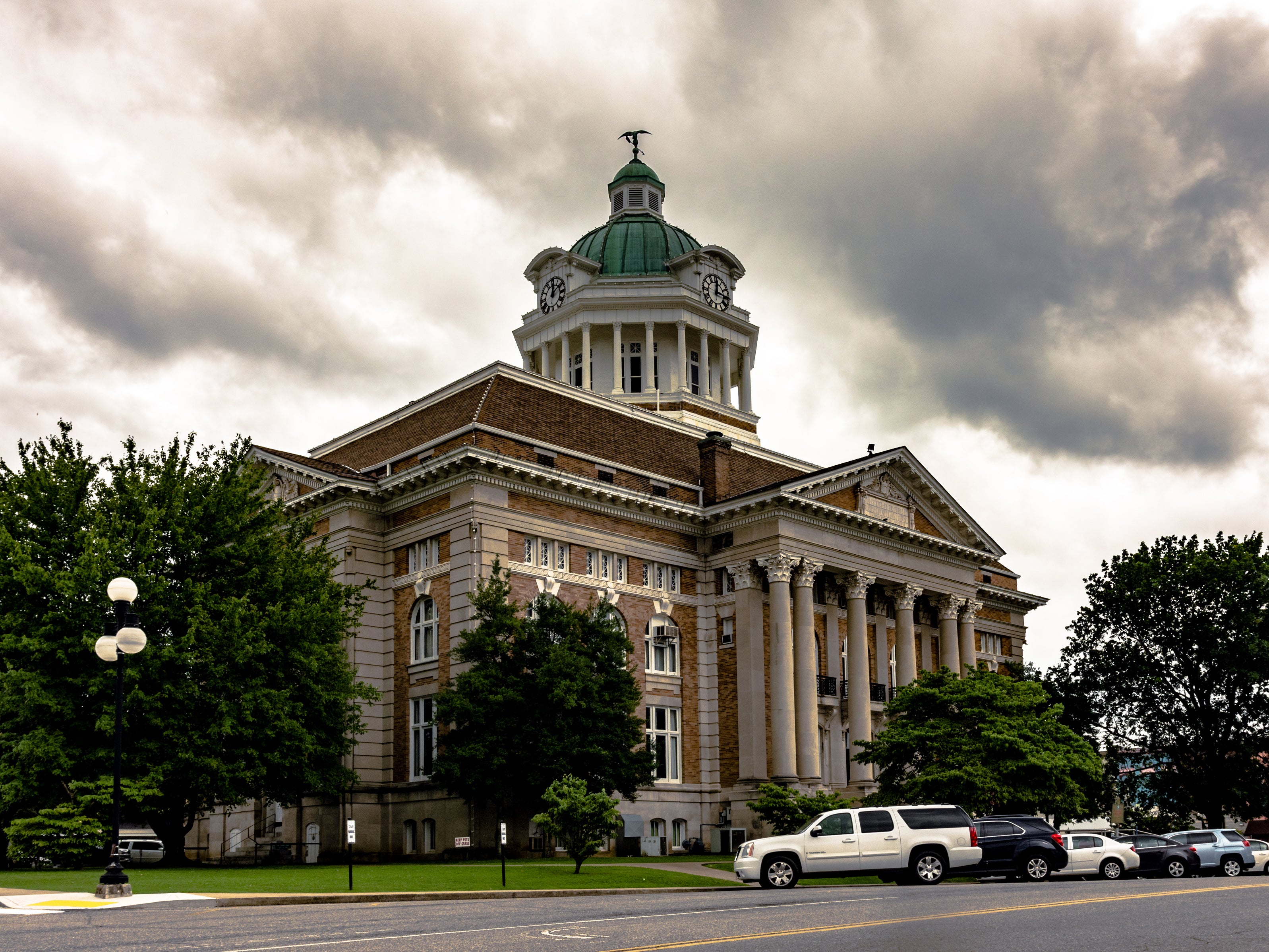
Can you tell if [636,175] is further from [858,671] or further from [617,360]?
[858,671]

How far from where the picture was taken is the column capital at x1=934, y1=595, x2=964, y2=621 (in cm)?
5866

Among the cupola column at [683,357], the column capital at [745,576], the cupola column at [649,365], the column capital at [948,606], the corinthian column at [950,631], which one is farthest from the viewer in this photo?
the cupola column at [683,357]

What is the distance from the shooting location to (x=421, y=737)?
44.4 meters

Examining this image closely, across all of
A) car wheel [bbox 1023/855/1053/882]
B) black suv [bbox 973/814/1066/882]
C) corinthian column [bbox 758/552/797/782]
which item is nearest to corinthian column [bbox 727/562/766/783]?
corinthian column [bbox 758/552/797/782]

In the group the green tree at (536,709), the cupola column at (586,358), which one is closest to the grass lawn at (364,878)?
the green tree at (536,709)

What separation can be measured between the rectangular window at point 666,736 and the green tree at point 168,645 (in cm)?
1329

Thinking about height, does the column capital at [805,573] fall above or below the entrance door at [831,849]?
above

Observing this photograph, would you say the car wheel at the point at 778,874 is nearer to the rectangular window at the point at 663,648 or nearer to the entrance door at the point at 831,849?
the entrance door at the point at 831,849

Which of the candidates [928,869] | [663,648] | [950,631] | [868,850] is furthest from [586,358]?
[928,869]

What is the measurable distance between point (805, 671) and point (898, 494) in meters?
10.3

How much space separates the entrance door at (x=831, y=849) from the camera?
26.1 metres

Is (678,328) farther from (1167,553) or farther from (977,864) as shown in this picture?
(977,864)

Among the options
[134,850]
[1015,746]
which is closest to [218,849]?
[134,850]

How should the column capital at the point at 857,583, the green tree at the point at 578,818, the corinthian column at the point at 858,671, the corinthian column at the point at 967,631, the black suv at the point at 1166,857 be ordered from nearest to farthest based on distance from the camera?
1. the green tree at the point at 578,818
2. the black suv at the point at 1166,857
3. the corinthian column at the point at 858,671
4. the column capital at the point at 857,583
5. the corinthian column at the point at 967,631
